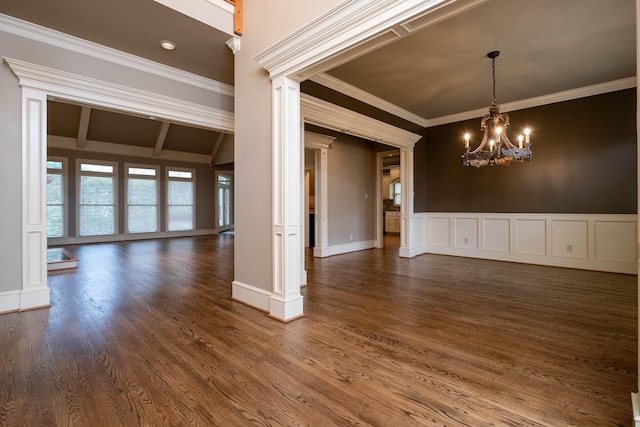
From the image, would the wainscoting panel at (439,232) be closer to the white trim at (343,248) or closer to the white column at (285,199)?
the white trim at (343,248)

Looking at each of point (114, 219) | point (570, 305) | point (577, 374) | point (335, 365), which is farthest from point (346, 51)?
point (114, 219)

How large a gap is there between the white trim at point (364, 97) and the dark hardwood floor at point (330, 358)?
2.80 meters

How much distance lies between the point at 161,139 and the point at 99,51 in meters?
5.87

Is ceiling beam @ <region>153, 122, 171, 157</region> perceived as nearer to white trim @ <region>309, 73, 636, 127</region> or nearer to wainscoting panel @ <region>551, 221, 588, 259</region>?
white trim @ <region>309, 73, 636, 127</region>

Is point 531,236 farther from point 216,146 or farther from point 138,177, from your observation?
point 138,177

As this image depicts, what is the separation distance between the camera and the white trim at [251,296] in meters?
2.87

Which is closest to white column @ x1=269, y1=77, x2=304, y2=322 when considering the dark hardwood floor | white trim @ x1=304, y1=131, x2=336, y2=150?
the dark hardwood floor

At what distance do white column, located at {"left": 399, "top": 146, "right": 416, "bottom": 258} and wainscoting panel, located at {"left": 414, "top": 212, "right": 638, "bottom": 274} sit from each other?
0.31m

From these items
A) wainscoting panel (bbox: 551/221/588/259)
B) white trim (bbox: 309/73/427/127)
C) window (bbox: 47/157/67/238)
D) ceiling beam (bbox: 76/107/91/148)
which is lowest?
wainscoting panel (bbox: 551/221/588/259)

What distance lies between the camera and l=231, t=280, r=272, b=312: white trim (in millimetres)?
2867

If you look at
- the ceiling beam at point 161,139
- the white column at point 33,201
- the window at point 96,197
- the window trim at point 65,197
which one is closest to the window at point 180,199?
the ceiling beam at point 161,139

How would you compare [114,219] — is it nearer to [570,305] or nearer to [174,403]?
[174,403]

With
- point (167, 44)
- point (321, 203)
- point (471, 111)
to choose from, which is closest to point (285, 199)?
point (167, 44)

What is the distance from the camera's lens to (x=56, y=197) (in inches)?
305
